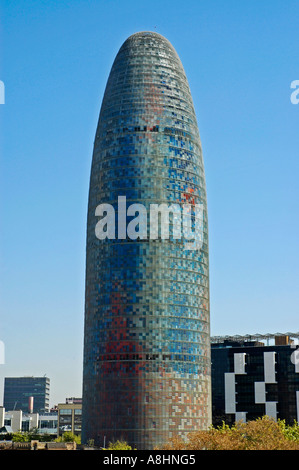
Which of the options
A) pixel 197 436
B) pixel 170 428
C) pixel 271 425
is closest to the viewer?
pixel 197 436

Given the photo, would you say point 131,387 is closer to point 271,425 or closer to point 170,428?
point 170,428

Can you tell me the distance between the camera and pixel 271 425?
106 meters

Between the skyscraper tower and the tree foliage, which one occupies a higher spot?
the skyscraper tower

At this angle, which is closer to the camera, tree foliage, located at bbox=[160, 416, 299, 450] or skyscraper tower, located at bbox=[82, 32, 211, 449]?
tree foliage, located at bbox=[160, 416, 299, 450]

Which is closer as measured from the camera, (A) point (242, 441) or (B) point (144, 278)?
(A) point (242, 441)

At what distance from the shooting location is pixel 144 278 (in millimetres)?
182750

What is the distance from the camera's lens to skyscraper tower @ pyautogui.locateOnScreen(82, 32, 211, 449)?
176 m

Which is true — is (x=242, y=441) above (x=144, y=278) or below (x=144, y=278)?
below

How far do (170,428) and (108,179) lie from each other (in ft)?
222

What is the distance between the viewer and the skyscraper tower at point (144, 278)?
579 feet

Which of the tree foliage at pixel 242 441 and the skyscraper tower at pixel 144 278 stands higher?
the skyscraper tower at pixel 144 278

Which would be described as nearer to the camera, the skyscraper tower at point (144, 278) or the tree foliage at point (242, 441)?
the tree foliage at point (242, 441)
